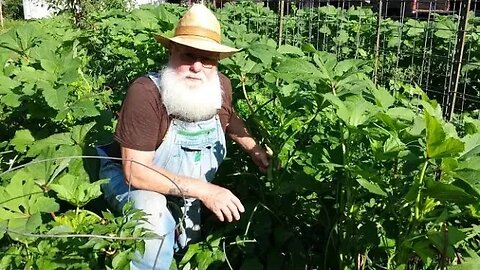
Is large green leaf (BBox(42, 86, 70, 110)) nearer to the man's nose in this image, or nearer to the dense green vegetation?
the dense green vegetation

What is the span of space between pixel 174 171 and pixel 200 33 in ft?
2.14

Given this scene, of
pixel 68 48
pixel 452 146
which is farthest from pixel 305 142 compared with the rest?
pixel 68 48

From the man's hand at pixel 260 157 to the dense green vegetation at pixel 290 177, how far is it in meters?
0.08

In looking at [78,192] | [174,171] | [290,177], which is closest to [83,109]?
[174,171]

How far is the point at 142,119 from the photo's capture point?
2711 millimetres

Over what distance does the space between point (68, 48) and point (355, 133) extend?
102 inches

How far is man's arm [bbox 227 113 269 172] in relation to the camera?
288 centimetres

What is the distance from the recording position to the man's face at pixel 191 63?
111 inches

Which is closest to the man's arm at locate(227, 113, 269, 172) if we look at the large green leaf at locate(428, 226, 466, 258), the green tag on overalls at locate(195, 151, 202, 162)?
the green tag on overalls at locate(195, 151, 202, 162)

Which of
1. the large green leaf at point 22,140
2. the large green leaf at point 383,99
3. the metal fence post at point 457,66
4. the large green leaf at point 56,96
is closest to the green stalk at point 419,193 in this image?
the large green leaf at point 383,99

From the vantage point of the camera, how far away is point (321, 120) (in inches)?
103

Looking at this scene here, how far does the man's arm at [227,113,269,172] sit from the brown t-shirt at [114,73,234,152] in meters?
0.40

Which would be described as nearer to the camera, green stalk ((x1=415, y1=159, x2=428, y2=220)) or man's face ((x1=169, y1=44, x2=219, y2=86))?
green stalk ((x1=415, y1=159, x2=428, y2=220))

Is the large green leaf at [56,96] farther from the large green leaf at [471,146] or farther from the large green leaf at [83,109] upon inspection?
the large green leaf at [471,146]
